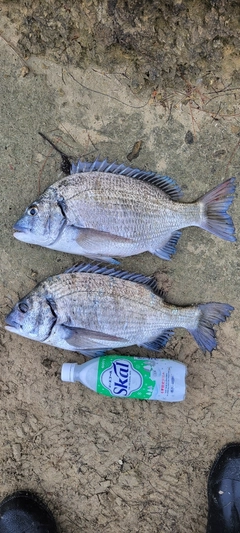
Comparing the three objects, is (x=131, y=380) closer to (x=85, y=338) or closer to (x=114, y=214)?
(x=85, y=338)

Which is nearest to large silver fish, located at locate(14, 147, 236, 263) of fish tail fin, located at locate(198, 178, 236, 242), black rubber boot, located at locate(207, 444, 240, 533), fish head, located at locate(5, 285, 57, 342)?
fish tail fin, located at locate(198, 178, 236, 242)

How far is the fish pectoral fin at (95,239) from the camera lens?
111 inches

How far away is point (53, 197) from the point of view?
2832 millimetres

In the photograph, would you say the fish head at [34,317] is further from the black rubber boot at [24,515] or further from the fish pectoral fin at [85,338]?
the black rubber boot at [24,515]

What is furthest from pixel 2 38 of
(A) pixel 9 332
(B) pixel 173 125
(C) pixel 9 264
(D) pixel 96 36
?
(A) pixel 9 332

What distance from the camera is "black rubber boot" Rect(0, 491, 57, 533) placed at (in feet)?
10.2

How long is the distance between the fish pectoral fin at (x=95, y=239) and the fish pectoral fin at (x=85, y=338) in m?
0.55

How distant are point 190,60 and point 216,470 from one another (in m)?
2.97

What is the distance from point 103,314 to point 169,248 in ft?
2.23

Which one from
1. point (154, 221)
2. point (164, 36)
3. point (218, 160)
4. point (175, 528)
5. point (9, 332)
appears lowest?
point (175, 528)

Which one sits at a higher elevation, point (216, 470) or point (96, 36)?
point (96, 36)

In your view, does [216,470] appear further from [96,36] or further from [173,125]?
[96,36]

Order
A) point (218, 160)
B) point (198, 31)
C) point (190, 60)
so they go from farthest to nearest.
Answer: point (218, 160) < point (190, 60) < point (198, 31)

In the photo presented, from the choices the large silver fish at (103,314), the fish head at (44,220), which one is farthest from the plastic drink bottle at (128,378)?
the fish head at (44,220)
